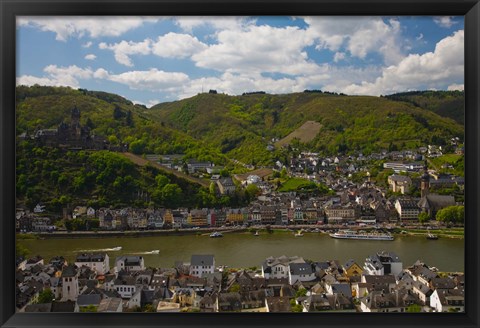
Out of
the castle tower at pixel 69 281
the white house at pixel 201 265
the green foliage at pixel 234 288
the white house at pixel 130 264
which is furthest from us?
the white house at pixel 130 264

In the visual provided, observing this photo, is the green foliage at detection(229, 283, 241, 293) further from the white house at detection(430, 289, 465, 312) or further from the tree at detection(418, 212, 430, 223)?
the tree at detection(418, 212, 430, 223)

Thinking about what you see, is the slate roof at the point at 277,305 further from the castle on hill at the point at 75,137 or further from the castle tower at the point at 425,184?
the castle on hill at the point at 75,137

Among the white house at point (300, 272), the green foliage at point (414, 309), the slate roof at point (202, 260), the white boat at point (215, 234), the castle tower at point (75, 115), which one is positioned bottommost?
the white boat at point (215, 234)

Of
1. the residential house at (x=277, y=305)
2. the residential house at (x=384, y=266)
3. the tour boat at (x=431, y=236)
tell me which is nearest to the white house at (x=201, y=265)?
the residential house at (x=384, y=266)
